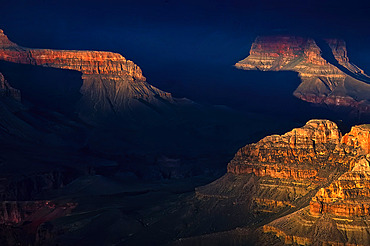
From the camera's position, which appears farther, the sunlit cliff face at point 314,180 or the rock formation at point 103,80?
the rock formation at point 103,80

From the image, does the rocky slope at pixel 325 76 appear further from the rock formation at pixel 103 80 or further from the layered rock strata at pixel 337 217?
the layered rock strata at pixel 337 217

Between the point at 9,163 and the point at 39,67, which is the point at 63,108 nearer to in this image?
the point at 39,67

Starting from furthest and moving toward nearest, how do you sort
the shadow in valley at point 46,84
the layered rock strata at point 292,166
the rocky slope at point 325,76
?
the rocky slope at point 325,76 → the shadow in valley at point 46,84 → the layered rock strata at point 292,166

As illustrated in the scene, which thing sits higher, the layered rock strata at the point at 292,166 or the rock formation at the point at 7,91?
the rock formation at the point at 7,91

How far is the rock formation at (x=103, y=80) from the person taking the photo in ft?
454

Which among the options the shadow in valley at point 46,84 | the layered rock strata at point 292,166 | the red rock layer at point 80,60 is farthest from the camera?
the red rock layer at point 80,60

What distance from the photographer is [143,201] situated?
78.9 metres

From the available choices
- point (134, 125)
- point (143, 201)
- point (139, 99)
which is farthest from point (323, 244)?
point (139, 99)

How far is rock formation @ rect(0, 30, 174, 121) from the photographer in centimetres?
13838

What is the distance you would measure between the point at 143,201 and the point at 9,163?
26.6m

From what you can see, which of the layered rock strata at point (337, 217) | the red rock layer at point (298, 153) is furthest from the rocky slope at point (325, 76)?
the layered rock strata at point (337, 217)

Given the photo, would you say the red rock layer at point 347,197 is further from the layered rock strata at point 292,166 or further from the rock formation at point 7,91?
the rock formation at point 7,91

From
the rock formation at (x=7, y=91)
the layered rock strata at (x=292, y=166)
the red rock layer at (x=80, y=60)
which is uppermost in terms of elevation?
the red rock layer at (x=80, y=60)

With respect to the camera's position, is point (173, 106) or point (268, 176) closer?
point (268, 176)
